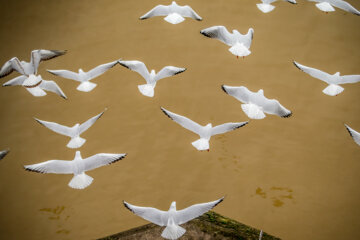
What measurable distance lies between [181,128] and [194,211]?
7.99 feet

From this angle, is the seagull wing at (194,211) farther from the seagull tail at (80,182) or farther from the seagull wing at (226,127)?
the seagull tail at (80,182)

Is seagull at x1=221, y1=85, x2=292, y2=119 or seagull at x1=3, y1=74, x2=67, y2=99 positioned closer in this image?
seagull at x1=221, y1=85, x2=292, y2=119

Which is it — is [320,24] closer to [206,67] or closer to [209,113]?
[206,67]

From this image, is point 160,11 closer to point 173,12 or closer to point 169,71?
point 173,12

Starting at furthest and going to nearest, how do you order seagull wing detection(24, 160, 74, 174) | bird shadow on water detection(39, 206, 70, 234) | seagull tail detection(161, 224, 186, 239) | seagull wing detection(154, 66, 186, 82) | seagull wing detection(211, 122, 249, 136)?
seagull wing detection(154, 66, 186, 82) → bird shadow on water detection(39, 206, 70, 234) → seagull wing detection(211, 122, 249, 136) → seagull wing detection(24, 160, 74, 174) → seagull tail detection(161, 224, 186, 239)

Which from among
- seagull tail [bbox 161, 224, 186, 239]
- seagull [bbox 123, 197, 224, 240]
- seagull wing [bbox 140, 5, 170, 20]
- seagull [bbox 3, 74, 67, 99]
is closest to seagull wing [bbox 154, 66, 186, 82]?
seagull wing [bbox 140, 5, 170, 20]

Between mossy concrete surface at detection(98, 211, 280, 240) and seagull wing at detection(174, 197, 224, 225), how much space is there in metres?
0.60

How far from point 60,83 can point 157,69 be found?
1887mm

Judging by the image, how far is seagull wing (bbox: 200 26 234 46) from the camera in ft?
21.1

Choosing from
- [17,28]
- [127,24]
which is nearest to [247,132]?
[127,24]

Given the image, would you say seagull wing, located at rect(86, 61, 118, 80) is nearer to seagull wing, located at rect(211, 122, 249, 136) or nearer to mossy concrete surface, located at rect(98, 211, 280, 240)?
seagull wing, located at rect(211, 122, 249, 136)

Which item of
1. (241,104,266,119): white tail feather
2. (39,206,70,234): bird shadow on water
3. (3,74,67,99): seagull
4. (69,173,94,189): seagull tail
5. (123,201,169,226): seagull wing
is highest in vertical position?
(3,74,67,99): seagull

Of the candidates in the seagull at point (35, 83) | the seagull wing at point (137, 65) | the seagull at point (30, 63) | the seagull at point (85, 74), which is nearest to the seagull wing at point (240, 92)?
the seagull wing at point (137, 65)

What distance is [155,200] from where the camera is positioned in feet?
20.9
